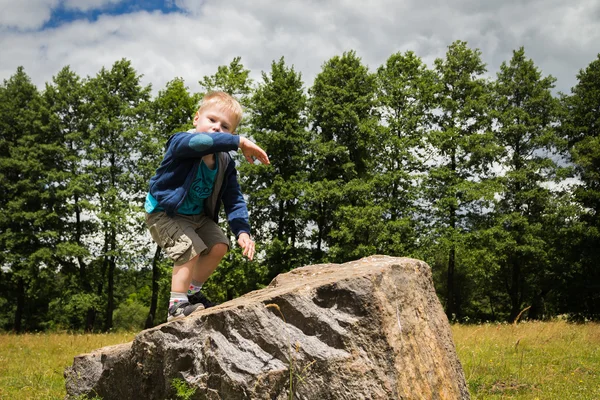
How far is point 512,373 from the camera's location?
250 inches

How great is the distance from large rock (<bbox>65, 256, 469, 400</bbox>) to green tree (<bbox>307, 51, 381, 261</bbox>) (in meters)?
17.1

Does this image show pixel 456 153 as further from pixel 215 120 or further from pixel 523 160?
pixel 215 120

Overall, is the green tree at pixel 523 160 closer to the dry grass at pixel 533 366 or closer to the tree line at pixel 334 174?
the tree line at pixel 334 174

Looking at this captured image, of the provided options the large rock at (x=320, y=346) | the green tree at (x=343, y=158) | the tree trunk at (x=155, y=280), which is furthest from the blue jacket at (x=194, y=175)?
the tree trunk at (x=155, y=280)

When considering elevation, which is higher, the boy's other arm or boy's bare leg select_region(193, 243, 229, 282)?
the boy's other arm

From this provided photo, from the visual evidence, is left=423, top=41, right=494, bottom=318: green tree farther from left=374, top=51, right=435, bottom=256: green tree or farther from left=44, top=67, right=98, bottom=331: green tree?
left=44, top=67, right=98, bottom=331: green tree

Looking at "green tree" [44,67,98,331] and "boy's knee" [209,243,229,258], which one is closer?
"boy's knee" [209,243,229,258]

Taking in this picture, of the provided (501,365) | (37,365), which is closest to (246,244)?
(501,365)

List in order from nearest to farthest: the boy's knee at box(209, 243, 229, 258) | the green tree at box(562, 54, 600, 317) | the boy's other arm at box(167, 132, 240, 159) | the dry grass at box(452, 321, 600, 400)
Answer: the boy's other arm at box(167, 132, 240, 159) → the boy's knee at box(209, 243, 229, 258) → the dry grass at box(452, 321, 600, 400) → the green tree at box(562, 54, 600, 317)

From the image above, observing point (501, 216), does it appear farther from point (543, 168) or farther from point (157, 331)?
point (157, 331)

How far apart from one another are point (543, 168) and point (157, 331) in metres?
24.5

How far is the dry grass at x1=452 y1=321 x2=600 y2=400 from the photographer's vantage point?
5566 mm

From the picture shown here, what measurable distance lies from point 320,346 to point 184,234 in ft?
5.29

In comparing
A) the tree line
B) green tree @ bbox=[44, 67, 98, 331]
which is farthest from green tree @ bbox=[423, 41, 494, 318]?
green tree @ bbox=[44, 67, 98, 331]
